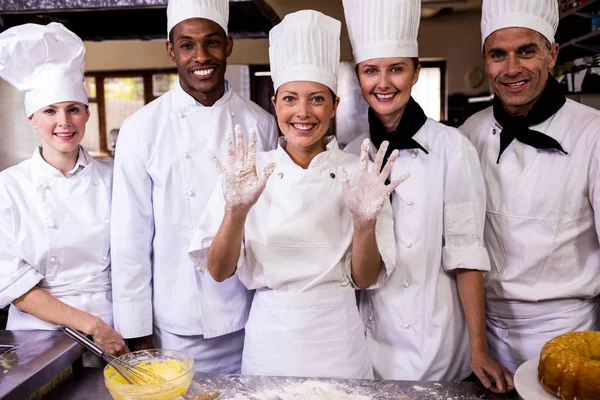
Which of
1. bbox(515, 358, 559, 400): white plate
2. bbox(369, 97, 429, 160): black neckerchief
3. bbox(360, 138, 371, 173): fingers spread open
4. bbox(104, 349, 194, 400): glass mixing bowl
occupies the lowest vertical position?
bbox(515, 358, 559, 400): white plate

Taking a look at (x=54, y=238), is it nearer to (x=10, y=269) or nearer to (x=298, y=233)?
(x=10, y=269)

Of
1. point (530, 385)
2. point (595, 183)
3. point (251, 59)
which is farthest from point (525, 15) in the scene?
point (251, 59)

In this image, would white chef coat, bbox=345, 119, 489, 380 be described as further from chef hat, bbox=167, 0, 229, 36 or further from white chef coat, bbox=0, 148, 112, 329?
white chef coat, bbox=0, 148, 112, 329

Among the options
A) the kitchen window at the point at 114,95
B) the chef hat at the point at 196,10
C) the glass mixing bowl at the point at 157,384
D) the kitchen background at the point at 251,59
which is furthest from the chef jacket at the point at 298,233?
the kitchen window at the point at 114,95

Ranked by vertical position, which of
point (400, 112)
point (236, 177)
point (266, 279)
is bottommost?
point (266, 279)

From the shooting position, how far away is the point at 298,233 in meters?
1.53

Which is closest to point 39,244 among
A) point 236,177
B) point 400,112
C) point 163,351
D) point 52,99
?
point 52,99

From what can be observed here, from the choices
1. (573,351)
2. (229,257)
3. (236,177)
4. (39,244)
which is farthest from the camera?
(39,244)

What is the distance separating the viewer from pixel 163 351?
4.41 feet

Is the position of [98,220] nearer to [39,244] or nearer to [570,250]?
[39,244]

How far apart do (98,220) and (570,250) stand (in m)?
1.53

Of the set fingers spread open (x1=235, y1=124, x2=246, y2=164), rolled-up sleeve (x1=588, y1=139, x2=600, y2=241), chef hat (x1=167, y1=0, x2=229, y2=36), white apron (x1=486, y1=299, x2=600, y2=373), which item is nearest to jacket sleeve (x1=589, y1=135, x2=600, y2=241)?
rolled-up sleeve (x1=588, y1=139, x2=600, y2=241)

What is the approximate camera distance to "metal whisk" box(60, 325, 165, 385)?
3.93 feet

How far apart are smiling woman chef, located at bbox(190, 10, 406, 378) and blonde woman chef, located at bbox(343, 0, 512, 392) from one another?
0.11 meters
